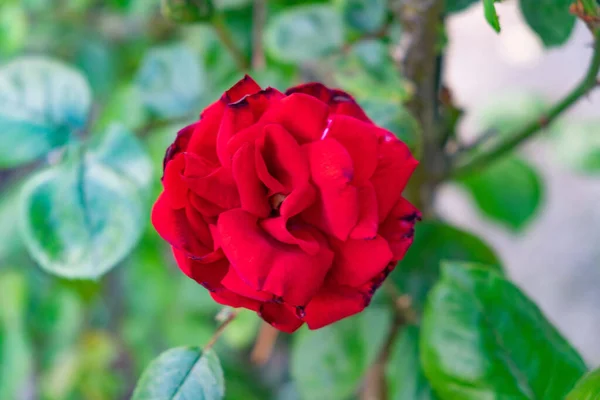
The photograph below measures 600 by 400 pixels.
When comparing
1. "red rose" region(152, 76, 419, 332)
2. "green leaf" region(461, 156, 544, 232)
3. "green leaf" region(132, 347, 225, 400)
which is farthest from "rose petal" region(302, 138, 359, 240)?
"green leaf" region(461, 156, 544, 232)

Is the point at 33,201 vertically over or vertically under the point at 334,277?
under

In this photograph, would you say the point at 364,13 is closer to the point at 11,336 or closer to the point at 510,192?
the point at 510,192

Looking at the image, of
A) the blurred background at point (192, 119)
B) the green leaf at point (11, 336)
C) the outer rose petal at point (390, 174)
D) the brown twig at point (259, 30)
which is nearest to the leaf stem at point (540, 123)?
the blurred background at point (192, 119)

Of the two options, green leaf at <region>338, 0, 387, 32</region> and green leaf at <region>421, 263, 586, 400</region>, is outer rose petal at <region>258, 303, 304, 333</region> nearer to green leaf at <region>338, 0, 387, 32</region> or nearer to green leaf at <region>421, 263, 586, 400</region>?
green leaf at <region>421, 263, 586, 400</region>

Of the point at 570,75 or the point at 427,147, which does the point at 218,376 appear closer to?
the point at 427,147

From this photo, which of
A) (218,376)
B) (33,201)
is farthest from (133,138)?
(218,376)
